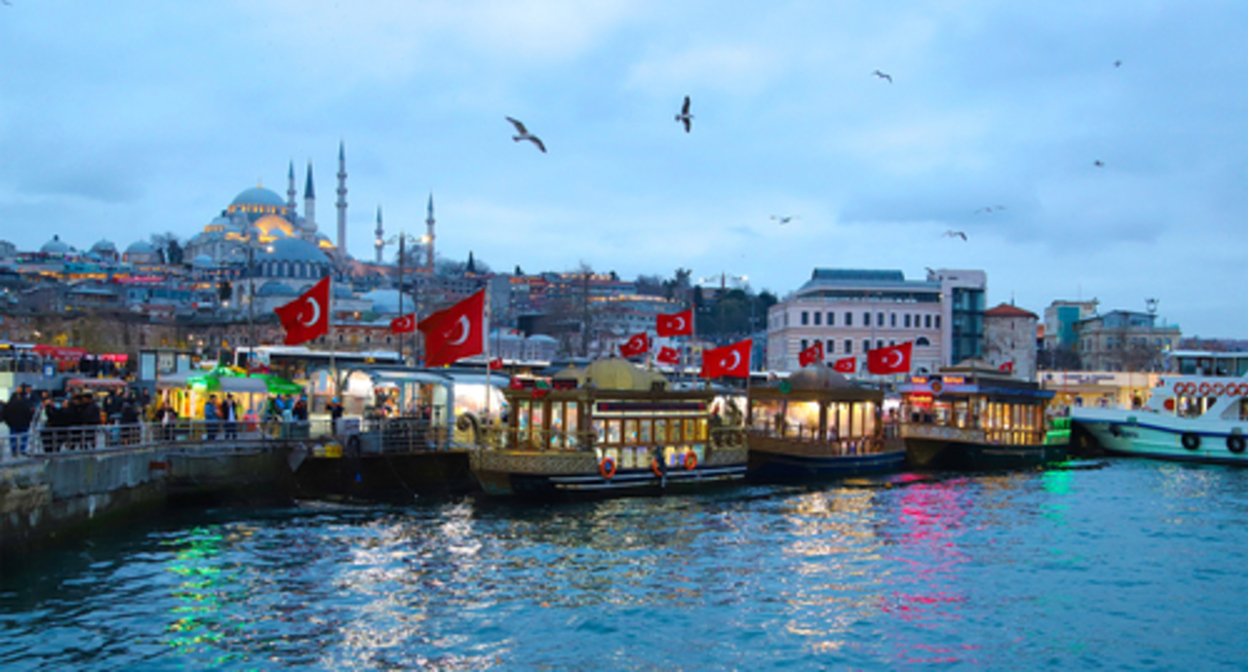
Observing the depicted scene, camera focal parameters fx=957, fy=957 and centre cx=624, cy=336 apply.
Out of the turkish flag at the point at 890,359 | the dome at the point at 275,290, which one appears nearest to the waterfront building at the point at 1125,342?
the turkish flag at the point at 890,359

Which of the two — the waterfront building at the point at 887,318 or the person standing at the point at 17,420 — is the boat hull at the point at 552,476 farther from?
the waterfront building at the point at 887,318

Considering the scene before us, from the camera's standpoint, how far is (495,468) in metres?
22.4

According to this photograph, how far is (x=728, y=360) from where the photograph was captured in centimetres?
3177

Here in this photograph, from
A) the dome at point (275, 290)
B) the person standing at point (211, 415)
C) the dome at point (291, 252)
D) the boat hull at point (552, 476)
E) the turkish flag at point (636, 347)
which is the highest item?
the dome at point (291, 252)

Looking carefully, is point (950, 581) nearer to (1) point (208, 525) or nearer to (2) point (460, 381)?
(1) point (208, 525)

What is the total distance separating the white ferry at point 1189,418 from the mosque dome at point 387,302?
9571 centimetres

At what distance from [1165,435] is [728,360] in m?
20.5

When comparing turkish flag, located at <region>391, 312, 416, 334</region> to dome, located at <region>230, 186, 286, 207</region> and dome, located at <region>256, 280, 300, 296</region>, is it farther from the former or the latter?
dome, located at <region>230, 186, 286, 207</region>

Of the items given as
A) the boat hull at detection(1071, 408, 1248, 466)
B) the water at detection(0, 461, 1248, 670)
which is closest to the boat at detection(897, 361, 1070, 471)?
the boat hull at detection(1071, 408, 1248, 466)

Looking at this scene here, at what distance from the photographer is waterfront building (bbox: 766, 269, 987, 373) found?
230 feet

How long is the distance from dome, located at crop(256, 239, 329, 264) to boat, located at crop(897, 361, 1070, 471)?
124 metres

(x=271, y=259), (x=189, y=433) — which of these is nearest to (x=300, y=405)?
(x=189, y=433)

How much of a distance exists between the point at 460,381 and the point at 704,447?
8.35m

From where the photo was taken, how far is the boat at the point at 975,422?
34469mm
